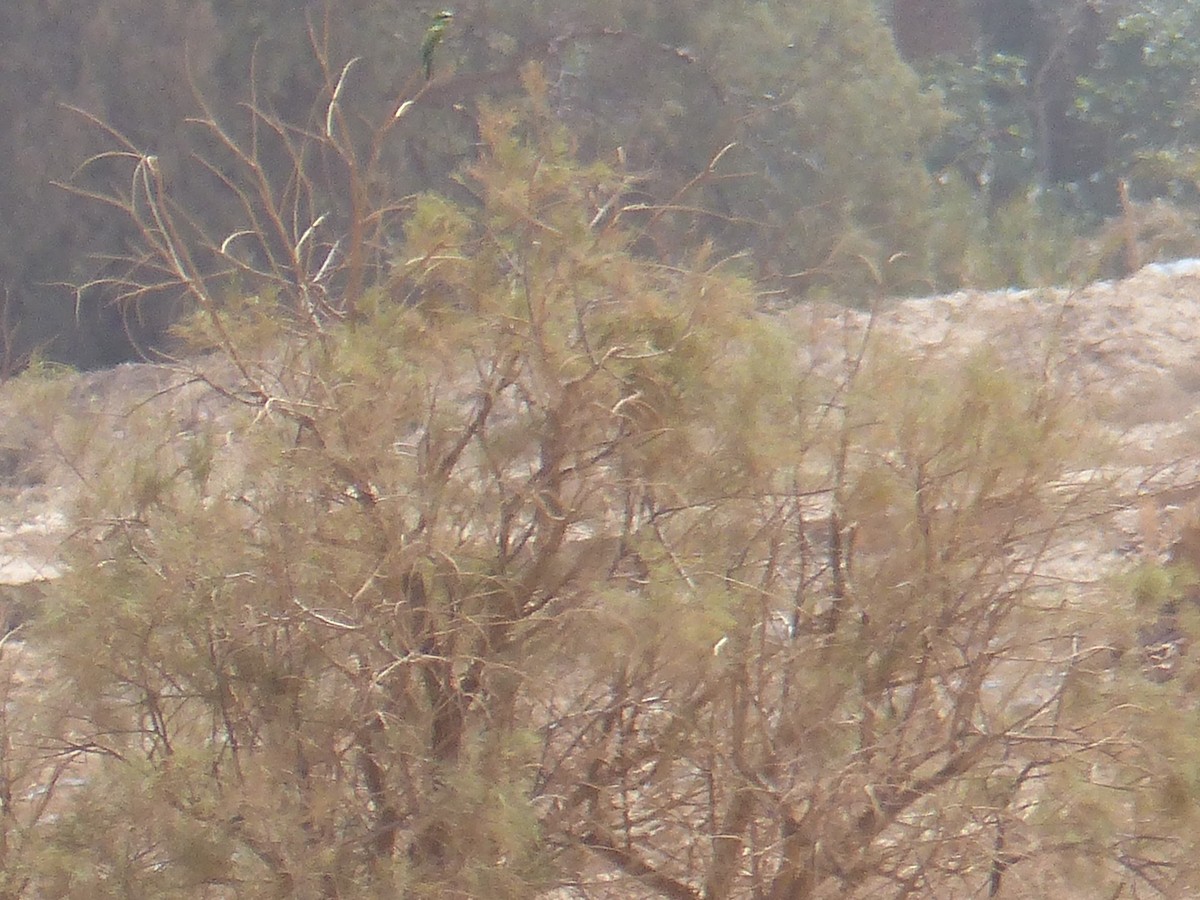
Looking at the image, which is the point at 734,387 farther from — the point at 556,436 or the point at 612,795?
the point at 612,795

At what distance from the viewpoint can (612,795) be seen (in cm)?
338

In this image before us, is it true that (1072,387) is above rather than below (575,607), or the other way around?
above

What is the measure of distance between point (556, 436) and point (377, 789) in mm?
827

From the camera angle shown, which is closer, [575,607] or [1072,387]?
[575,607]

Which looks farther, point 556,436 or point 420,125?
point 420,125

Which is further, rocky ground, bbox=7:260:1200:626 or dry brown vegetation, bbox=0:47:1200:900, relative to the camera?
rocky ground, bbox=7:260:1200:626

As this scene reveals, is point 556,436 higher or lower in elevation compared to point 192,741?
higher

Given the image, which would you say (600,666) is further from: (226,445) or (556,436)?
(226,445)

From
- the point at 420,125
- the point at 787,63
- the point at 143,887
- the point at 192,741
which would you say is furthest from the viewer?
the point at 787,63

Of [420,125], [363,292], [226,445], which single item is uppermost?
[363,292]

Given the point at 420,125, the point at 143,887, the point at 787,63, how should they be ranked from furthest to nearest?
the point at 787,63
the point at 420,125
the point at 143,887

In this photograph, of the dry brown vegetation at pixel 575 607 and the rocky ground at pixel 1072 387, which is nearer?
the dry brown vegetation at pixel 575 607

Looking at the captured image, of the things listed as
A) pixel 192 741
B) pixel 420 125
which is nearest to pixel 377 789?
pixel 192 741

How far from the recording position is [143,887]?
3.09 m
